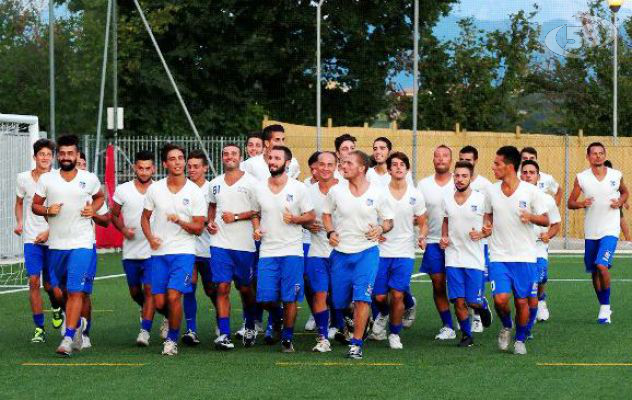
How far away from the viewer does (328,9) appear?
43500 mm

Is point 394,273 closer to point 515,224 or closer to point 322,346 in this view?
point 322,346

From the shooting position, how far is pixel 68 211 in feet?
44.7

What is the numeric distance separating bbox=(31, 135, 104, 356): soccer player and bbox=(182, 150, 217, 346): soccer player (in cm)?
112

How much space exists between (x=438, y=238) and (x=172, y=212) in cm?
298

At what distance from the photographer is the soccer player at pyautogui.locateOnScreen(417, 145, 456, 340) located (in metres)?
14.8

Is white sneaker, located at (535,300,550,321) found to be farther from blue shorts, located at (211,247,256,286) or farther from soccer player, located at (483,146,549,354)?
blue shorts, located at (211,247,256,286)

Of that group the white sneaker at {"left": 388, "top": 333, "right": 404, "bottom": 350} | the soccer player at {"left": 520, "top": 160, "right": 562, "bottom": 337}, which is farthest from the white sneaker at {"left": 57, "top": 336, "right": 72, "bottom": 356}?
the soccer player at {"left": 520, "top": 160, "right": 562, "bottom": 337}

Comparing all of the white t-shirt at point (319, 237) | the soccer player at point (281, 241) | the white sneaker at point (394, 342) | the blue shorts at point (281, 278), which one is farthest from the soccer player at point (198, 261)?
the white sneaker at point (394, 342)

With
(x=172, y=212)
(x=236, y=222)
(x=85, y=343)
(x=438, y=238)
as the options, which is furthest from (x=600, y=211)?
(x=85, y=343)

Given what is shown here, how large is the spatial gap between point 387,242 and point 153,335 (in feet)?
9.35

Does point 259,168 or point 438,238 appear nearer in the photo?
point 438,238

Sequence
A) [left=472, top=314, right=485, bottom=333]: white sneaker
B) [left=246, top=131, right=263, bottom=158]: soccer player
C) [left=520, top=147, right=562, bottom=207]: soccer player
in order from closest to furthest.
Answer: [left=246, top=131, right=263, bottom=158]: soccer player → [left=472, top=314, right=485, bottom=333]: white sneaker → [left=520, top=147, right=562, bottom=207]: soccer player

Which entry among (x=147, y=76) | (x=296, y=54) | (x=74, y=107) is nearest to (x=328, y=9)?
(x=296, y=54)

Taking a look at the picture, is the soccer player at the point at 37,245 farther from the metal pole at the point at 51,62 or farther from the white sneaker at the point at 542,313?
the metal pole at the point at 51,62
